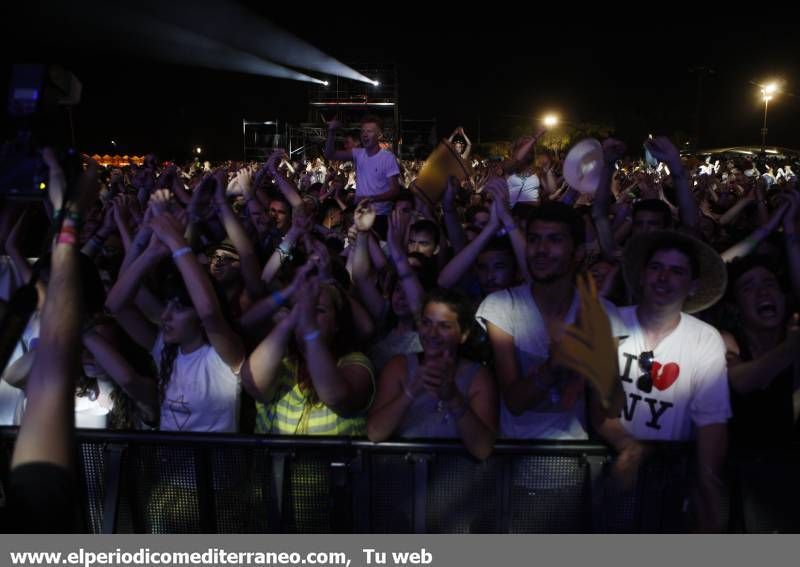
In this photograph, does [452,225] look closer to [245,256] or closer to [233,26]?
[245,256]

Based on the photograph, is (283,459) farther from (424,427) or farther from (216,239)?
(216,239)

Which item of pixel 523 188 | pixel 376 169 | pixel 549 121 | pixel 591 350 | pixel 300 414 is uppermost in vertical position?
pixel 549 121

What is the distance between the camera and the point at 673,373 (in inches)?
99.8

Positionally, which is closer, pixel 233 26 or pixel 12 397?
pixel 12 397

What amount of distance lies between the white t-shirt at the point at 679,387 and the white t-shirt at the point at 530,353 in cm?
20

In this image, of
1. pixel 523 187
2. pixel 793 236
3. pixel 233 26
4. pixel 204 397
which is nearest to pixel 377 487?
pixel 204 397

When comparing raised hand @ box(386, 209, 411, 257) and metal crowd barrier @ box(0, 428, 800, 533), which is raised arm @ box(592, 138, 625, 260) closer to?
raised hand @ box(386, 209, 411, 257)

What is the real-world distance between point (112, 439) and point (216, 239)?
9.66 ft

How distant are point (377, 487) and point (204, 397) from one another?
887 mm

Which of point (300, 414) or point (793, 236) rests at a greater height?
point (793, 236)

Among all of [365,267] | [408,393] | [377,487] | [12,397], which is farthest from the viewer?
[365,267]

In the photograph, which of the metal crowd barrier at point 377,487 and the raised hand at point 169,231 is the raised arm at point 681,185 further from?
the raised hand at point 169,231

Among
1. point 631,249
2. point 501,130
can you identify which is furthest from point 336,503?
point 501,130

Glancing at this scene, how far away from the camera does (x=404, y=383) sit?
8.11 ft
